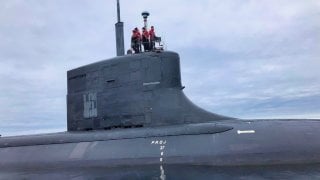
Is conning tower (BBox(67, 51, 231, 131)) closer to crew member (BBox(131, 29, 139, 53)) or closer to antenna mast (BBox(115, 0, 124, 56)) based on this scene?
crew member (BBox(131, 29, 139, 53))

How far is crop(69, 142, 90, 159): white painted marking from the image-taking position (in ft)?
61.7

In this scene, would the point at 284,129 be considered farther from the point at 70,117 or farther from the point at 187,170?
the point at 70,117

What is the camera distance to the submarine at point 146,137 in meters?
16.0

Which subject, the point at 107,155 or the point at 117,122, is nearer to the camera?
the point at 107,155

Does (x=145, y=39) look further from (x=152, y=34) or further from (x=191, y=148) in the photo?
(x=191, y=148)

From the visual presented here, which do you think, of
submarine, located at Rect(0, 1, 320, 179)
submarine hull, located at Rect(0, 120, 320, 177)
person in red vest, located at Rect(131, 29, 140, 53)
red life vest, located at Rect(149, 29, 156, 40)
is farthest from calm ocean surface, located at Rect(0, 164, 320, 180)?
red life vest, located at Rect(149, 29, 156, 40)

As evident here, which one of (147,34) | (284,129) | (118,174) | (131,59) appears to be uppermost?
(147,34)

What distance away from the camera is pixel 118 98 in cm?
1944

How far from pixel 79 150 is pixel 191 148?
5.45 m

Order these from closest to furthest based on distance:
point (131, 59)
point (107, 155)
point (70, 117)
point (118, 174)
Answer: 1. point (118, 174)
2. point (107, 155)
3. point (131, 59)
4. point (70, 117)

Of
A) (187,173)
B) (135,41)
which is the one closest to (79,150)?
(135,41)

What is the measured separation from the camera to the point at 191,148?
16.9 meters

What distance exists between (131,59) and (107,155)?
15.1 feet

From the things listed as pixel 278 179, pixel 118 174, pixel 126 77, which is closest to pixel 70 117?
pixel 126 77
